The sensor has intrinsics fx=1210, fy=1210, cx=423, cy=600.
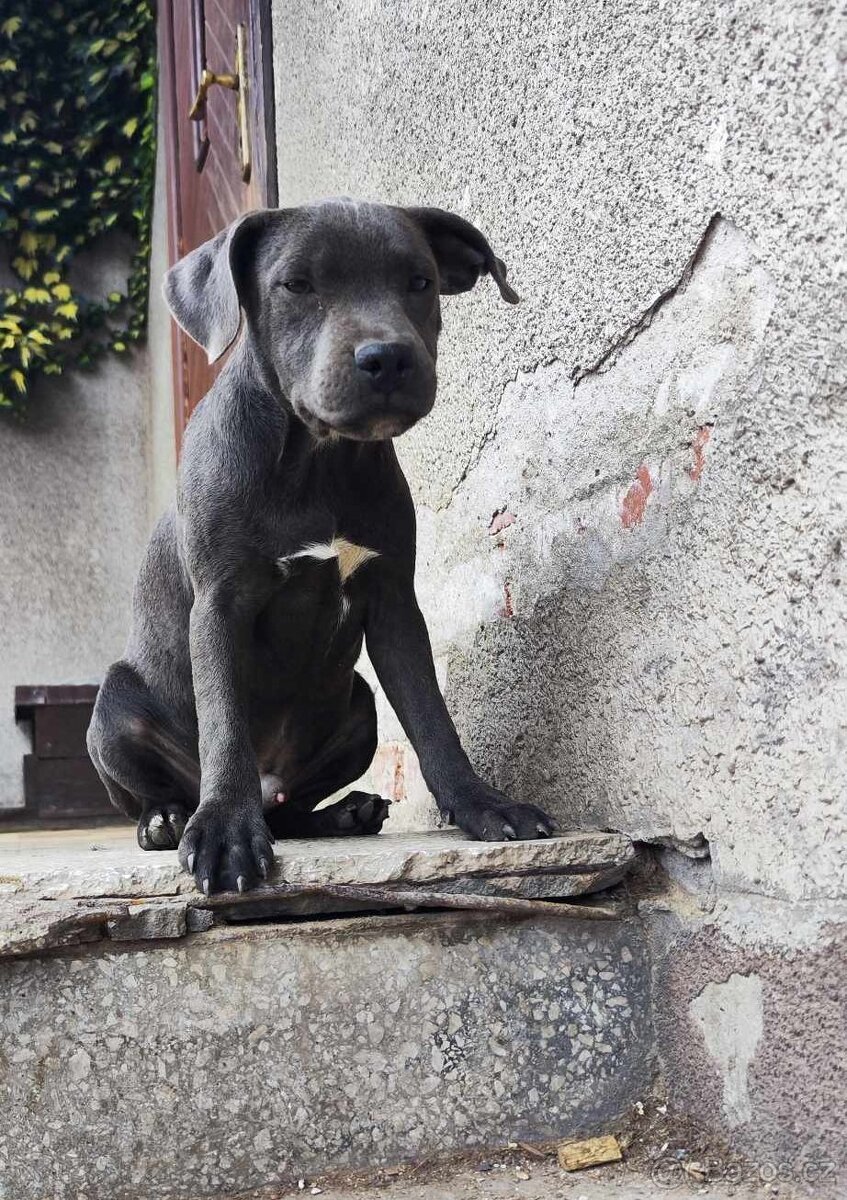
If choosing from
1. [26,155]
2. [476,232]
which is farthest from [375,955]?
[26,155]

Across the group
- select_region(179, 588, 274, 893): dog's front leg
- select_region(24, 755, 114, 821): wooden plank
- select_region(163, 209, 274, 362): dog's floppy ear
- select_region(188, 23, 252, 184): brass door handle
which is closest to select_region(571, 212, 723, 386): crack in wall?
select_region(163, 209, 274, 362): dog's floppy ear

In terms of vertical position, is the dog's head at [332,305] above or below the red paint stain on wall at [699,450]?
above

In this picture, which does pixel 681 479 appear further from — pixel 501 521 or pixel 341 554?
pixel 501 521

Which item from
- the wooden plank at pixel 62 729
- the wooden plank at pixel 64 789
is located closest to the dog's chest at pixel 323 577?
the wooden plank at pixel 64 789

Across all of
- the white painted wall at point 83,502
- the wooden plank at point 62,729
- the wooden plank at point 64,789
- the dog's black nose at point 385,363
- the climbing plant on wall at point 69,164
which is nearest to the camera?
the dog's black nose at point 385,363

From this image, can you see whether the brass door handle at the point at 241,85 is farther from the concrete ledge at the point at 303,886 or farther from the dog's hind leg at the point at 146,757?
the concrete ledge at the point at 303,886

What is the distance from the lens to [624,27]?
2.01 metres

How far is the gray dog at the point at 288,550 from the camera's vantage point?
2.03 metres

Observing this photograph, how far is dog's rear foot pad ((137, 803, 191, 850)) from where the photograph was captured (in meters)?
2.50

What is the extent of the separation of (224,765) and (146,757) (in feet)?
Answer: 1.84

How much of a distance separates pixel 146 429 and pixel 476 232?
583 cm

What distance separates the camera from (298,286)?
2104 mm

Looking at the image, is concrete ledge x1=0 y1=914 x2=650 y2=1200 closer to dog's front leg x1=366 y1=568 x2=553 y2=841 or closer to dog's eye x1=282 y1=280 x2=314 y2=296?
dog's front leg x1=366 y1=568 x2=553 y2=841

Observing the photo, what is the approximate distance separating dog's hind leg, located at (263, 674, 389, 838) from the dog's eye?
3.14 feet
